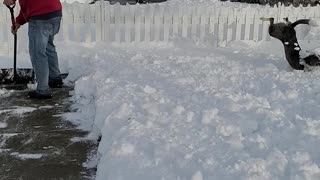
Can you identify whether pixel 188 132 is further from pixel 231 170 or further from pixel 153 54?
pixel 153 54

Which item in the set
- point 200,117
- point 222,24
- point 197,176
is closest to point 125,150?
point 197,176

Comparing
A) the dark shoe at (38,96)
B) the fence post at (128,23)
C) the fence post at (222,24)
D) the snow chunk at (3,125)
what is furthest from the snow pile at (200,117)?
the fence post at (222,24)

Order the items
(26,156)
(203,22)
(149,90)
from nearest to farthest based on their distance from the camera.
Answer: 1. (26,156)
2. (149,90)
3. (203,22)

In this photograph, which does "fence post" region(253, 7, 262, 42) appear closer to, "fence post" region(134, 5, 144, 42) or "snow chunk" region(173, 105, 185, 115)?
"fence post" region(134, 5, 144, 42)

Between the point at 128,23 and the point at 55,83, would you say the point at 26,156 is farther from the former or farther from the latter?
the point at 128,23

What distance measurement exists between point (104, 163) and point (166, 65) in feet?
11.0

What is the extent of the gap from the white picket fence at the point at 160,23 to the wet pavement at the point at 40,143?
9.98 feet

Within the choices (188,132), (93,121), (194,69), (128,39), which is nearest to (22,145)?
(93,121)

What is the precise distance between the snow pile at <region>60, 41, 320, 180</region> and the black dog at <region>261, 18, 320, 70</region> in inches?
6.6

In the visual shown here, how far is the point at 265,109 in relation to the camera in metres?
4.76

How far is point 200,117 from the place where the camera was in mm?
4508

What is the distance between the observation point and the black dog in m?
6.77

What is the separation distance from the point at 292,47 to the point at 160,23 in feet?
9.32

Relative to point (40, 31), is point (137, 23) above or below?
below
